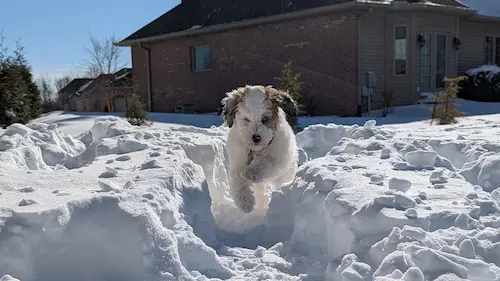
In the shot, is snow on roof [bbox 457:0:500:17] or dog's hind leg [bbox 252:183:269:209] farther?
snow on roof [bbox 457:0:500:17]

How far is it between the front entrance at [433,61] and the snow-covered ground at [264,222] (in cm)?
1352

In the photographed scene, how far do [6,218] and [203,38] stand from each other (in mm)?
20114

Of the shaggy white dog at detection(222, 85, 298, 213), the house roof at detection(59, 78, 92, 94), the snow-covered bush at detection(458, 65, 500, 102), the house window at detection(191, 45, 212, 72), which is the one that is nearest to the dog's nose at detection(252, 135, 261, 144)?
the shaggy white dog at detection(222, 85, 298, 213)

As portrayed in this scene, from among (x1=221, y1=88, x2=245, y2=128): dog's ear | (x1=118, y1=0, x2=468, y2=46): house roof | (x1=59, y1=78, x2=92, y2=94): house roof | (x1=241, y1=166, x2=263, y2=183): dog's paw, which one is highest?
(x1=118, y1=0, x2=468, y2=46): house roof

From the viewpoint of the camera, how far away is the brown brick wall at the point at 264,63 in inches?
650

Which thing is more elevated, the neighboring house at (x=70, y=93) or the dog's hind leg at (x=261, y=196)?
the neighboring house at (x=70, y=93)

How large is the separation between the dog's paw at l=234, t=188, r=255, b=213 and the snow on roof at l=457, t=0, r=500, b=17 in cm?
2029

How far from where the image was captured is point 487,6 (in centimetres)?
2338

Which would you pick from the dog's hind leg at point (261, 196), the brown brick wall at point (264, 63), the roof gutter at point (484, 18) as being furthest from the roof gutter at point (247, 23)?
the dog's hind leg at point (261, 196)

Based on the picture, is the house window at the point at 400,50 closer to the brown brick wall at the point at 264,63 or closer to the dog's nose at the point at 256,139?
the brown brick wall at the point at 264,63

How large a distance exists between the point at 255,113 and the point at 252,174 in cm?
72

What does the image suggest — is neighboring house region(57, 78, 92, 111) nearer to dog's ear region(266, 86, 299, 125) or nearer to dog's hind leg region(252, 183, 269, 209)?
dog's ear region(266, 86, 299, 125)

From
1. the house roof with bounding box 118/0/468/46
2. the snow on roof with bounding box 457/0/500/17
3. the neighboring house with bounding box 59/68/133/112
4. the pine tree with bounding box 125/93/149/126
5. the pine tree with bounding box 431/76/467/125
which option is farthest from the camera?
the neighboring house with bounding box 59/68/133/112

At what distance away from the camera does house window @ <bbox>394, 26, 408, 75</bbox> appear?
689 inches
